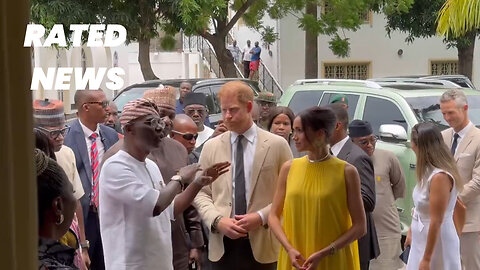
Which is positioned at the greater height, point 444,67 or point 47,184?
point 444,67

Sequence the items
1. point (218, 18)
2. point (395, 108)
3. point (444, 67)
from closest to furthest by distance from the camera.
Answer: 1. point (395, 108)
2. point (218, 18)
3. point (444, 67)

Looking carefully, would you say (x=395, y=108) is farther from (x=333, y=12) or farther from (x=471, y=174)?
(x=333, y=12)

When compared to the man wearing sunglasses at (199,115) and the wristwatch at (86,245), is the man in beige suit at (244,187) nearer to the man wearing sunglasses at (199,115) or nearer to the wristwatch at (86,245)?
the wristwatch at (86,245)

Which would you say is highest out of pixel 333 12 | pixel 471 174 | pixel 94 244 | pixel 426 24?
pixel 426 24

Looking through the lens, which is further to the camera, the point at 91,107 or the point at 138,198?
the point at 91,107

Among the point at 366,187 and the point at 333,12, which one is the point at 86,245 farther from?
the point at 333,12

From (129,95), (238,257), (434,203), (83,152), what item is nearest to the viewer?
(238,257)

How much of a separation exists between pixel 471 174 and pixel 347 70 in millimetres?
25705

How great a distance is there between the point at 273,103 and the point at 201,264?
365 centimetres

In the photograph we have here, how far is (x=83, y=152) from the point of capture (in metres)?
5.96

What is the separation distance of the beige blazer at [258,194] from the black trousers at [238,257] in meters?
0.04

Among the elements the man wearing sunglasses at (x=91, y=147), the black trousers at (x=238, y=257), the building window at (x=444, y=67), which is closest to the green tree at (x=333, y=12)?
the building window at (x=444, y=67)

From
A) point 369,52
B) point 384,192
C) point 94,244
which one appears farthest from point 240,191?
point 369,52

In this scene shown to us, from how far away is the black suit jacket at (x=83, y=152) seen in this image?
583cm
